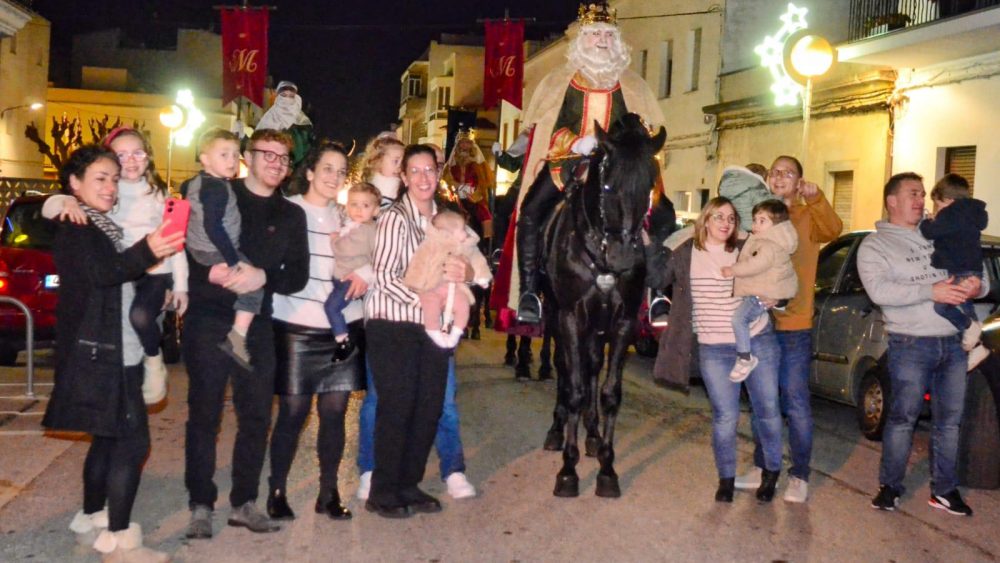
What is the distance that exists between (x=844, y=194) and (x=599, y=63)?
14.3 m

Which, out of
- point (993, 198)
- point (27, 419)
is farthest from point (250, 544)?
point (993, 198)

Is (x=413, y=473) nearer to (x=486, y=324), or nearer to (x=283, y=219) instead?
(x=283, y=219)

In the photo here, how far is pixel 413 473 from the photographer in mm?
6887

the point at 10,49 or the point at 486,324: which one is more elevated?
the point at 10,49

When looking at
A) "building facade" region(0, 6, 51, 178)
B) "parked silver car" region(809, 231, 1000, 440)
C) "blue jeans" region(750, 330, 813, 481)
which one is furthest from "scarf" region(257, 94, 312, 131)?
"building facade" region(0, 6, 51, 178)

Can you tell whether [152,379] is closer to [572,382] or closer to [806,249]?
[572,382]

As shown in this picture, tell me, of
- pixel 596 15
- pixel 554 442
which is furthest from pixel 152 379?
pixel 596 15

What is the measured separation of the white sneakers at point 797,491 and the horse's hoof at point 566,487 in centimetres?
136

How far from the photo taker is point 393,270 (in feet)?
21.7

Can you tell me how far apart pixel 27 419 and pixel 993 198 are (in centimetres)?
1367

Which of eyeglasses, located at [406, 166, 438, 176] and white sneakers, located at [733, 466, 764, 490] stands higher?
eyeglasses, located at [406, 166, 438, 176]

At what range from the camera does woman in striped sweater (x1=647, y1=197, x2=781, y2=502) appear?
7.31m

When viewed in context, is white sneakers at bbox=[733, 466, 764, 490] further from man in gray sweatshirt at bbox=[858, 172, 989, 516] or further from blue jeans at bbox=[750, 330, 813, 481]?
man in gray sweatshirt at bbox=[858, 172, 989, 516]

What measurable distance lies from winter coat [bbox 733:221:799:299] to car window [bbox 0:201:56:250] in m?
8.52
